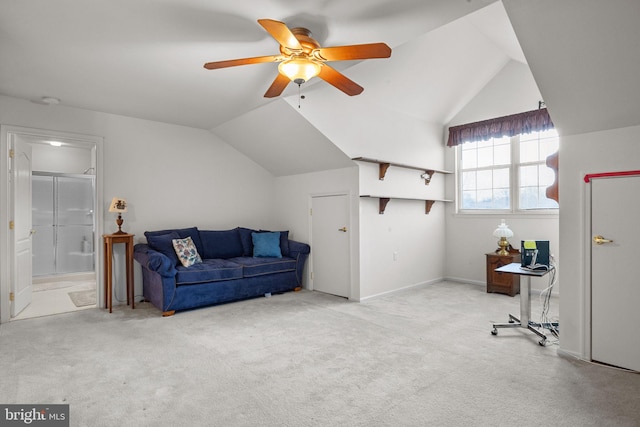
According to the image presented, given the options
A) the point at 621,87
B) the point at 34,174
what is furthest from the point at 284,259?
the point at 34,174

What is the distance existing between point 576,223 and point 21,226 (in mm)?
5645

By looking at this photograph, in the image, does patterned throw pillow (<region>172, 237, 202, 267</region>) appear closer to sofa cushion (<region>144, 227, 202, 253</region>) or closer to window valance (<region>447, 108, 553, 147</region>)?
sofa cushion (<region>144, 227, 202, 253</region>)

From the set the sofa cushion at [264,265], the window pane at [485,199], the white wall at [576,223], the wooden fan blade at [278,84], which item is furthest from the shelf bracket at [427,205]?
the wooden fan blade at [278,84]

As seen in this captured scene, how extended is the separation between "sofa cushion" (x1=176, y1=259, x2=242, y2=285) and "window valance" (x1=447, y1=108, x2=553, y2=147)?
4.01m

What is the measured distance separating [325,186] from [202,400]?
3.36m

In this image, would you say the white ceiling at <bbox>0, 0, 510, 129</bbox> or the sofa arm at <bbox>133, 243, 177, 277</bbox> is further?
the sofa arm at <bbox>133, 243, 177, 277</bbox>

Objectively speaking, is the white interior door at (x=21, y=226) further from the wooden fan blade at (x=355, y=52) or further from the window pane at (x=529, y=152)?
the window pane at (x=529, y=152)

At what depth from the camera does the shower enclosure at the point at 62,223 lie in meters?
6.03

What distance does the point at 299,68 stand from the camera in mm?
2389

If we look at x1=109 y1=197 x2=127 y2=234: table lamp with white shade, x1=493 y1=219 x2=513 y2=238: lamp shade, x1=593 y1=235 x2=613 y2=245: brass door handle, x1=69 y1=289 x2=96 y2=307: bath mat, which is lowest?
x1=69 y1=289 x2=96 y2=307: bath mat

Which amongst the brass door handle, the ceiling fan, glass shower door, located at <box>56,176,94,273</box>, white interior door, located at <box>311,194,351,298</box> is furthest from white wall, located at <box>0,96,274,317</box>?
the brass door handle

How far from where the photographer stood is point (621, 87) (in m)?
2.30

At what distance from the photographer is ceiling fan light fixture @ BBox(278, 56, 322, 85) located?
7.78 ft

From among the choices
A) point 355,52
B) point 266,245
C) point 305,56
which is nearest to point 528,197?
point 266,245
